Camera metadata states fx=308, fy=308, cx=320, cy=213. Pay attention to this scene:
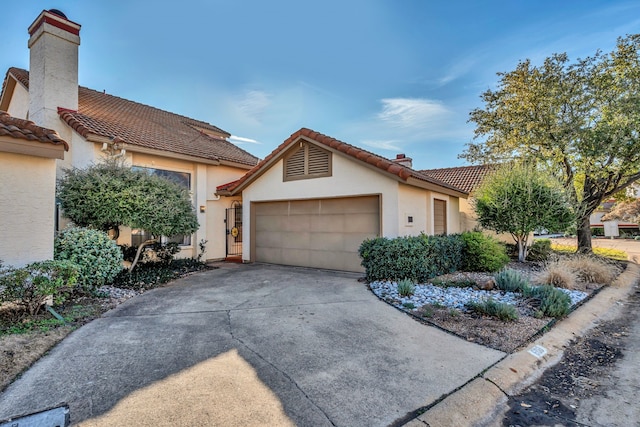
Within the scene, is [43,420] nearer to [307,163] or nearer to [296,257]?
[296,257]

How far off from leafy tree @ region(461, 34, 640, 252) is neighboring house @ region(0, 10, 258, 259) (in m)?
12.9

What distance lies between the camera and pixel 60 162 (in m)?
9.59

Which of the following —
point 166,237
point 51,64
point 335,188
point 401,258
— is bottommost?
point 401,258

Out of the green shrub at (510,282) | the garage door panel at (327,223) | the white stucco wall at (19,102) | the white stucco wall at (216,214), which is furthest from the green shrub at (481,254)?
the white stucco wall at (19,102)

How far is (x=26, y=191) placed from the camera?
5602 mm

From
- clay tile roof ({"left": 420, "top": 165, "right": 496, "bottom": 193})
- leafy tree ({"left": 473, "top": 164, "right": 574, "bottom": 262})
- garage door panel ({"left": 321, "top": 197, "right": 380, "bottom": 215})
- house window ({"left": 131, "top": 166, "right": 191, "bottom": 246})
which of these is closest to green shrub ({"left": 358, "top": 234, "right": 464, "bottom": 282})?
garage door panel ({"left": 321, "top": 197, "right": 380, "bottom": 215})

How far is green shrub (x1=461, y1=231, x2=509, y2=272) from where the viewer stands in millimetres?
9695

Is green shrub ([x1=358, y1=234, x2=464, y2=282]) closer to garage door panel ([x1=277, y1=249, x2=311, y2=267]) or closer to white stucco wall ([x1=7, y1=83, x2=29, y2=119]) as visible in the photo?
garage door panel ([x1=277, y1=249, x2=311, y2=267])

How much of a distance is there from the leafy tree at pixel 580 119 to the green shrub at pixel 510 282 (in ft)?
26.5

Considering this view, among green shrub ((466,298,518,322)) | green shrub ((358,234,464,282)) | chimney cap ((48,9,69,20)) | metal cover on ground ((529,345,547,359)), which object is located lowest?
metal cover on ground ((529,345,547,359))

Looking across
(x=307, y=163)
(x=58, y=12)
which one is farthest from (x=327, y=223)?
(x=58, y=12)

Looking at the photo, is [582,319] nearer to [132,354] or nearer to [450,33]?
[132,354]

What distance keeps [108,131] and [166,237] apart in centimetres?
375

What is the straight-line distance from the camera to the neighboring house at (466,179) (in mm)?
16969
